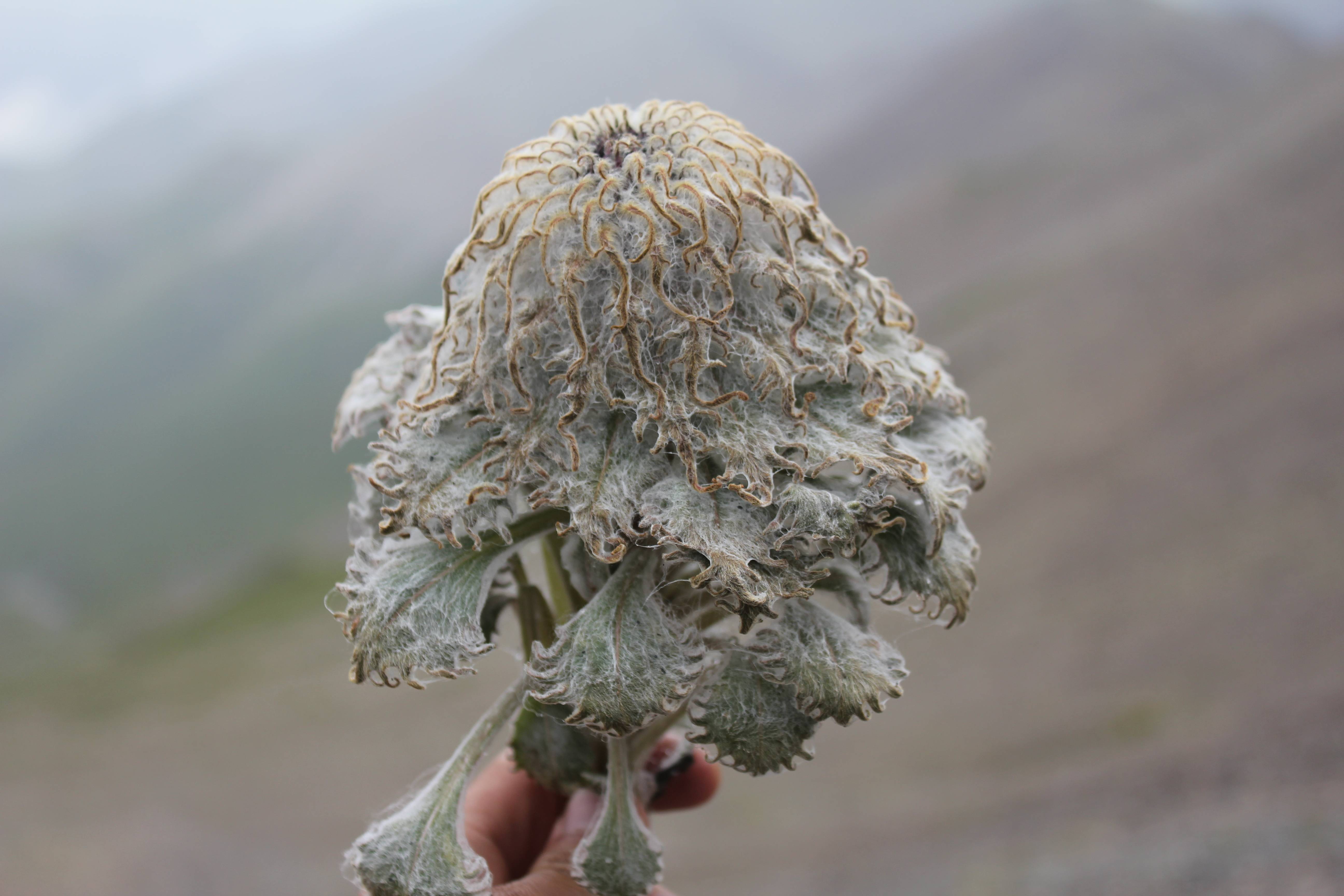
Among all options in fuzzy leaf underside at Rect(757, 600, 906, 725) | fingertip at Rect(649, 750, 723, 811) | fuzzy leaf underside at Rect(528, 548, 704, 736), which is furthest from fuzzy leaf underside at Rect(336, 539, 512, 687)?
fingertip at Rect(649, 750, 723, 811)

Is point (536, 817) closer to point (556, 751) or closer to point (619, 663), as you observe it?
point (556, 751)

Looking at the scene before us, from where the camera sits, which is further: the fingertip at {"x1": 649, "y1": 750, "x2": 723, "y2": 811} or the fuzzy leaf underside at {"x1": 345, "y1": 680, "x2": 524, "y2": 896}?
the fingertip at {"x1": 649, "y1": 750, "x2": 723, "y2": 811}

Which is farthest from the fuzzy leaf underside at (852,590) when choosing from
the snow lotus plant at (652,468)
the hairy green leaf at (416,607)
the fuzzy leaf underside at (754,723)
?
the hairy green leaf at (416,607)

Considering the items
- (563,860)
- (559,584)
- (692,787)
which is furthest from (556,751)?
(692,787)

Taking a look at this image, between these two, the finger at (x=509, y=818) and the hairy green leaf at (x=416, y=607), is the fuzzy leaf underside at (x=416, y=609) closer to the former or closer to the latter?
the hairy green leaf at (x=416, y=607)

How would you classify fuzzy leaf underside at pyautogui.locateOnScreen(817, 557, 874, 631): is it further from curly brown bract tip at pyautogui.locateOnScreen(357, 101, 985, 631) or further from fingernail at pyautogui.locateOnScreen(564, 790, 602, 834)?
fingernail at pyautogui.locateOnScreen(564, 790, 602, 834)

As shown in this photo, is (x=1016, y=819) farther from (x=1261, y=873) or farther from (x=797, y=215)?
(x=797, y=215)
